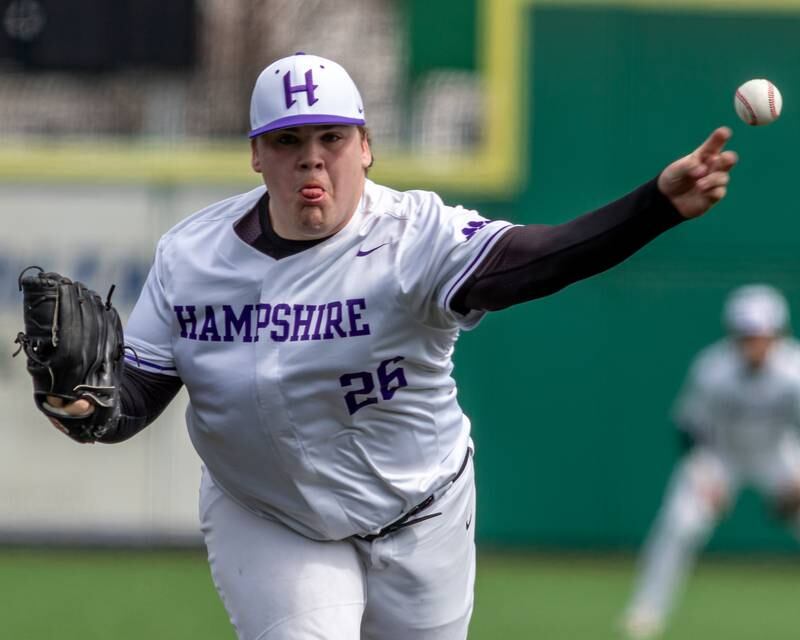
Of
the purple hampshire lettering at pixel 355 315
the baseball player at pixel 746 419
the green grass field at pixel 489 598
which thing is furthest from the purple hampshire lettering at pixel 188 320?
the baseball player at pixel 746 419

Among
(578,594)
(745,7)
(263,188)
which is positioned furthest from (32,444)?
(263,188)

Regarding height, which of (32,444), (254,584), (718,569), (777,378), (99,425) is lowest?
(718,569)

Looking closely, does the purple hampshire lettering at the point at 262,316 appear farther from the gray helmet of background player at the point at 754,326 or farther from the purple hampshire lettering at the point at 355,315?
the gray helmet of background player at the point at 754,326

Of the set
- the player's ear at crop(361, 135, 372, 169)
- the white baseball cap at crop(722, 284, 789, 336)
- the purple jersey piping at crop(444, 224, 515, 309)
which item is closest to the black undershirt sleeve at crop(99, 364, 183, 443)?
the player's ear at crop(361, 135, 372, 169)

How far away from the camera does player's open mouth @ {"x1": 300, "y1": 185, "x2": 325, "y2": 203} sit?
4027 millimetres

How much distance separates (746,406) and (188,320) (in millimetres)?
6604

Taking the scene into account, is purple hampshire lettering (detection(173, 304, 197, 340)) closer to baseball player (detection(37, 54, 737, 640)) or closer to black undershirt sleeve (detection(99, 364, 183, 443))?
baseball player (detection(37, 54, 737, 640))

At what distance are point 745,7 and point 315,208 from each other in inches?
322

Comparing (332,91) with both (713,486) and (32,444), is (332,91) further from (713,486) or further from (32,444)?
(32,444)

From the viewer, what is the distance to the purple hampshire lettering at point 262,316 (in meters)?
4.11

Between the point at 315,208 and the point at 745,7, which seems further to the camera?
the point at 745,7

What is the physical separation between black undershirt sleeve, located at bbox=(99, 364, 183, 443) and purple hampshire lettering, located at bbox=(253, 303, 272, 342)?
34cm

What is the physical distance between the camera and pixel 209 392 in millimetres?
4211

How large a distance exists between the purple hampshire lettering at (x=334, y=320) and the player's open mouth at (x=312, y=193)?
242mm
